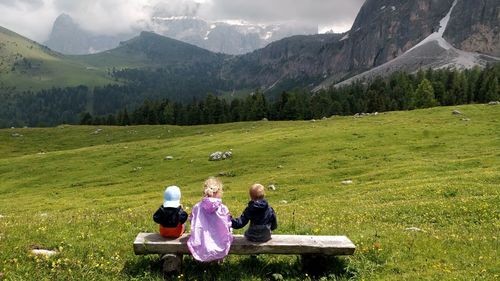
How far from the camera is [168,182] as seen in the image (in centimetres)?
4900

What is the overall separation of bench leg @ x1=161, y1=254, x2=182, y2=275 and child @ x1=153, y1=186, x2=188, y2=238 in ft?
2.64

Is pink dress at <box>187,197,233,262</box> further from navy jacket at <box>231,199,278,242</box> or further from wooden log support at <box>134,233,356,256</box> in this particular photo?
navy jacket at <box>231,199,278,242</box>

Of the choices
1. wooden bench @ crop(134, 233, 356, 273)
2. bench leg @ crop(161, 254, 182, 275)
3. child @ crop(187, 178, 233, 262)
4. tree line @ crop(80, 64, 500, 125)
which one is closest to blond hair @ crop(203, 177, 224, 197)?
child @ crop(187, 178, 233, 262)

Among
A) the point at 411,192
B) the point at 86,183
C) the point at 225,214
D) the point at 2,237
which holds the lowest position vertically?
the point at 86,183

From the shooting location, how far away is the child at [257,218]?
1242cm

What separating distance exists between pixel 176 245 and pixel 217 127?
8721 centimetres

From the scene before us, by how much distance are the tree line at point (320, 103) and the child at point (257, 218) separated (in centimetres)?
12628

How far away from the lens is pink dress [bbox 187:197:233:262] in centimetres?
1205

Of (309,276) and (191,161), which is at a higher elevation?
(309,276)

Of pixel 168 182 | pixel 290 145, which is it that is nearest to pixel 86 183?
pixel 168 182

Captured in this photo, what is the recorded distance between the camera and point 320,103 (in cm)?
15725

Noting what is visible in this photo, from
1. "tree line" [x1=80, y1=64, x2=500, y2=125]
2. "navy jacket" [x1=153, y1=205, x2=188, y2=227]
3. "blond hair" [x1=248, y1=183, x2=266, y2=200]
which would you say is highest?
"blond hair" [x1=248, y1=183, x2=266, y2=200]

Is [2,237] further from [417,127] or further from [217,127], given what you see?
[217,127]

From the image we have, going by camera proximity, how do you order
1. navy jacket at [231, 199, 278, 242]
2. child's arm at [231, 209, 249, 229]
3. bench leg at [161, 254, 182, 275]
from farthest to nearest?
child's arm at [231, 209, 249, 229], navy jacket at [231, 199, 278, 242], bench leg at [161, 254, 182, 275]
